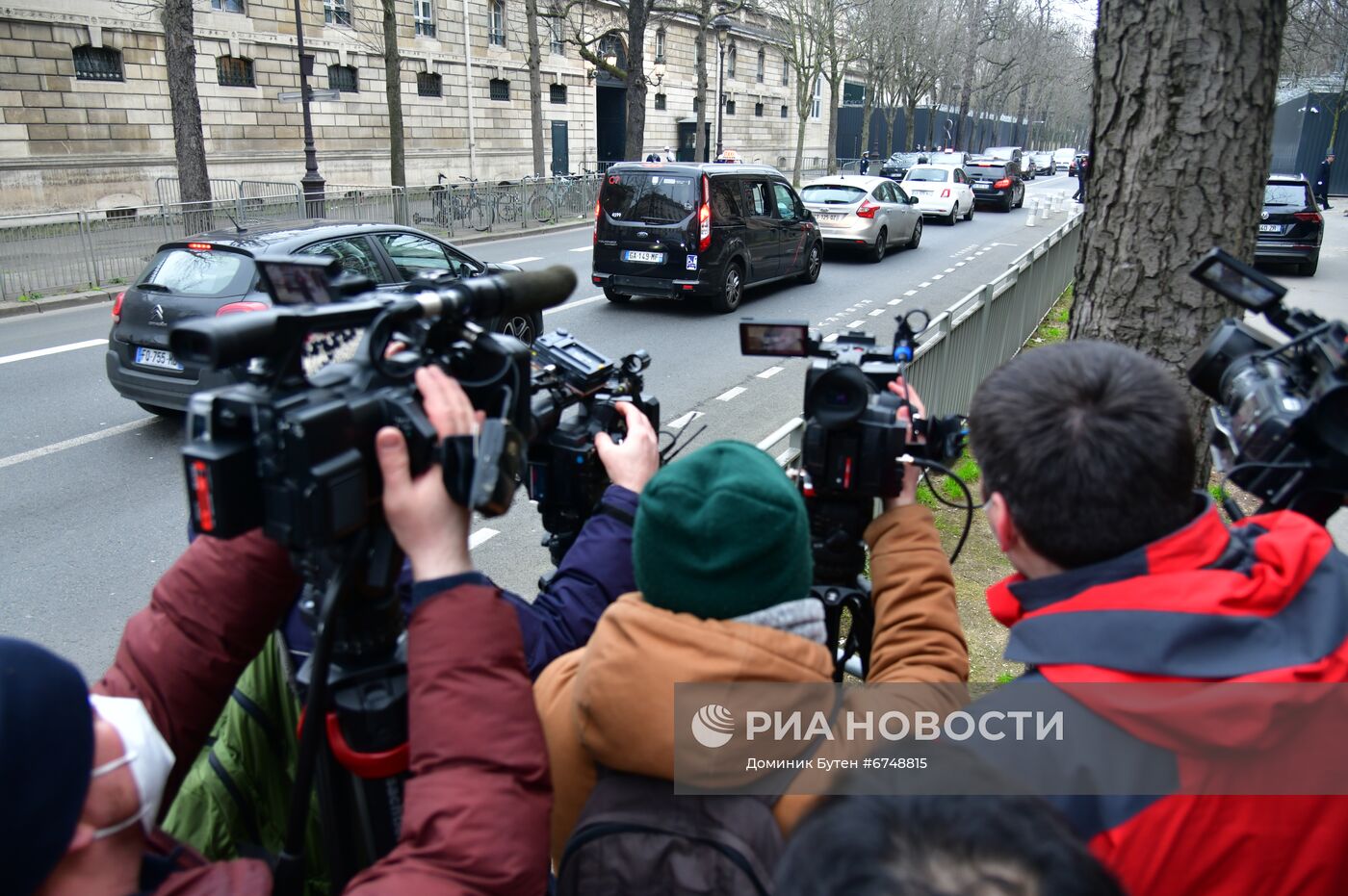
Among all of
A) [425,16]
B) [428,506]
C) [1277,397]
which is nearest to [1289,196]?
[1277,397]

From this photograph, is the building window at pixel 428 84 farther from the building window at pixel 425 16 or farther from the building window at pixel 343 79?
the building window at pixel 343 79

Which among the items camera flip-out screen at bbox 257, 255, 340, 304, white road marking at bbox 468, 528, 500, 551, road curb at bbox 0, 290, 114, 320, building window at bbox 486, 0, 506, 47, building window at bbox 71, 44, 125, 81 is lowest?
white road marking at bbox 468, 528, 500, 551

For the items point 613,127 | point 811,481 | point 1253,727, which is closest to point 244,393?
point 811,481

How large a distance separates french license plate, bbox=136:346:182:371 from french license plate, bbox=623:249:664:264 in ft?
19.8

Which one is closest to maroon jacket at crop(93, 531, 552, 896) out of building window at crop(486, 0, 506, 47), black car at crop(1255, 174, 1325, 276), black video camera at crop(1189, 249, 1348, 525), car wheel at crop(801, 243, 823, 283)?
black video camera at crop(1189, 249, 1348, 525)

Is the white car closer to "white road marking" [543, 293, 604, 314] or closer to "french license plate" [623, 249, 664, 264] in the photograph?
"white road marking" [543, 293, 604, 314]

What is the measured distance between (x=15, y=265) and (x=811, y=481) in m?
14.0

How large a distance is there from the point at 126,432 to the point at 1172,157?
7.46 m

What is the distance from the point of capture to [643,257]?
1205 cm

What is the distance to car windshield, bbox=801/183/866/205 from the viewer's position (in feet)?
59.1

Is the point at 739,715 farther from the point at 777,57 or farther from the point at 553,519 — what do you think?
the point at 777,57

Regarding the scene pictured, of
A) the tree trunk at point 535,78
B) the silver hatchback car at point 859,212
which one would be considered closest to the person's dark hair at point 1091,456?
the silver hatchback car at point 859,212

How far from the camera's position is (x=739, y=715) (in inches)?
56.1

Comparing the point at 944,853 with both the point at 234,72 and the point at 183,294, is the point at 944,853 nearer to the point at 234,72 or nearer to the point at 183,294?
the point at 183,294
